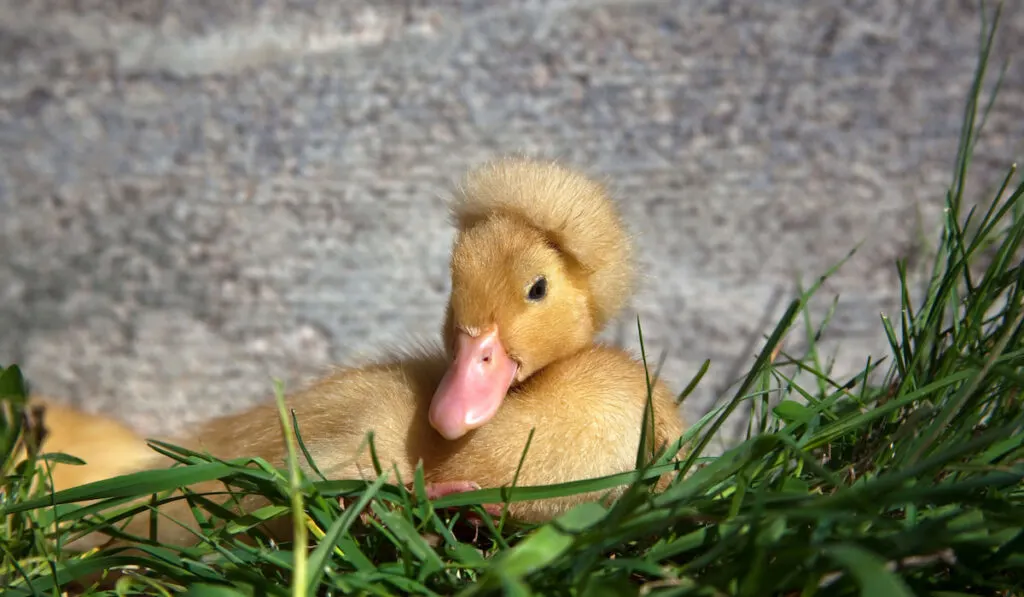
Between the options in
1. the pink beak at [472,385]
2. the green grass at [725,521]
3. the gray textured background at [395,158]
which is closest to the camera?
the green grass at [725,521]

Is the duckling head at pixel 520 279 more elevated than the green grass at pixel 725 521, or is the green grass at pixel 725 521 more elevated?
the duckling head at pixel 520 279

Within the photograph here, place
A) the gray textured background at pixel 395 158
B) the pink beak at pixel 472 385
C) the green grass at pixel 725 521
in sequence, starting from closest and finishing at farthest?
the green grass at pixel 725 521, the pink beak at pixel 472 385, the gray textured background at pixel 395 158

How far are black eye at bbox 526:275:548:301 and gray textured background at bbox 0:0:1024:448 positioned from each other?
0.49 meters

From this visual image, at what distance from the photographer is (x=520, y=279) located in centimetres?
77

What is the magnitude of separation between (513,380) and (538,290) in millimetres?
91

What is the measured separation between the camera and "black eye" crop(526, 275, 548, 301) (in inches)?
30.7

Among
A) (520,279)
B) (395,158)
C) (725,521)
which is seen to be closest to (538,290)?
(520,279)

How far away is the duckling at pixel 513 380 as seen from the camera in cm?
71

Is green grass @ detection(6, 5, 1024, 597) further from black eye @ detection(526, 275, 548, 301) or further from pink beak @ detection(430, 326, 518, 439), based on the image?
black eye @ detection(526, 275, 548, 301)

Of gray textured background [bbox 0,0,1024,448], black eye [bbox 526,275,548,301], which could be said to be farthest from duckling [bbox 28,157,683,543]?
gray textured background [bbox 0,0,1024,448]

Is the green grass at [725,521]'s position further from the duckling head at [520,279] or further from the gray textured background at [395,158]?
the gray textured background at [395,158]

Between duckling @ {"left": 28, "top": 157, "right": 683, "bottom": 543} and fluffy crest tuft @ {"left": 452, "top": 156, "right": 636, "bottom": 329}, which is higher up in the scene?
fluffy crest tuft @ {"left": 452, "top": 156, "right": 636, "bottom": 329}

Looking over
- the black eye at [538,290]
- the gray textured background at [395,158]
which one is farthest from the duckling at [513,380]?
the gray textured background at [395,158]

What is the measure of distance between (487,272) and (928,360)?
424mm
